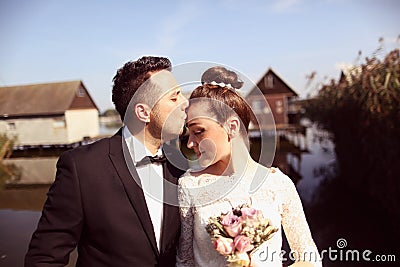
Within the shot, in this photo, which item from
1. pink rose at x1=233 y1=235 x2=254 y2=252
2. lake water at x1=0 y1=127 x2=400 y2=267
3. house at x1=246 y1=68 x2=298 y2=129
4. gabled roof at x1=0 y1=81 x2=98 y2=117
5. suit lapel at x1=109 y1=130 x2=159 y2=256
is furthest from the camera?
house at x1=246 y1=68 x2=298 y2=129

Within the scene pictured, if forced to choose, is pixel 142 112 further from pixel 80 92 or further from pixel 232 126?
pixel 80 92

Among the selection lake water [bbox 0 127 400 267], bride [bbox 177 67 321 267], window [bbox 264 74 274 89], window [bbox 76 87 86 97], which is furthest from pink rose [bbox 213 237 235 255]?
window [bbox 264 74 274 89]

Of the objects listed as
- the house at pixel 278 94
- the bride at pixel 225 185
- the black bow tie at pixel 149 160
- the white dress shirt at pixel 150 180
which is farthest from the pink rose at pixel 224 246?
the house at pixel 278 94

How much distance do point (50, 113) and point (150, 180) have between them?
56.9 feet

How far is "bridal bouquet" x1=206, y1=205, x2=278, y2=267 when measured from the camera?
1.47 meters

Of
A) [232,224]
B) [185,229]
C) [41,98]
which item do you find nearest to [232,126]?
[232,224]

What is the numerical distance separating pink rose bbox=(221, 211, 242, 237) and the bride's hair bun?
0.64 m

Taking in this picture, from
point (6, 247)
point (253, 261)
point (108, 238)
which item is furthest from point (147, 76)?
point (6, 247)

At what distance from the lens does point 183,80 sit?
1.79 metres

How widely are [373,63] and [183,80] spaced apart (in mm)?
6223

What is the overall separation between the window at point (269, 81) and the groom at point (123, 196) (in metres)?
27.7

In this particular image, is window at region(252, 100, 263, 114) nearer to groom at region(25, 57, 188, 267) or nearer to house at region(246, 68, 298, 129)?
groom at region(25, 57, 188, 267)

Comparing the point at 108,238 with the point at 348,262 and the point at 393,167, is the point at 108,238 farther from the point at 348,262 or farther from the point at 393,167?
the point at 393,167

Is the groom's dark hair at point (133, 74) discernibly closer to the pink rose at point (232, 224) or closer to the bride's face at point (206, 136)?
the bride's face at point (206, 136)
